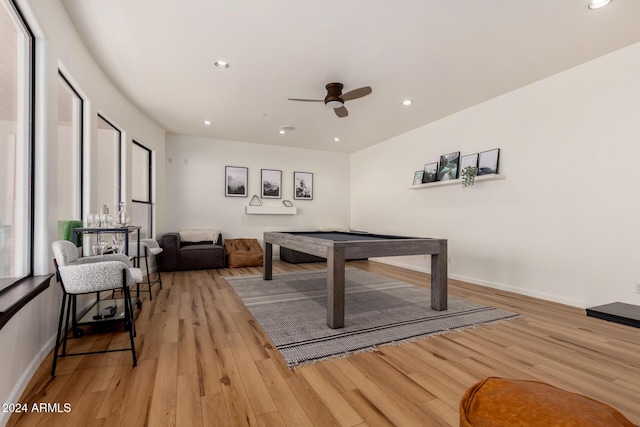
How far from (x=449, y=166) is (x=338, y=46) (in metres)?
2.95

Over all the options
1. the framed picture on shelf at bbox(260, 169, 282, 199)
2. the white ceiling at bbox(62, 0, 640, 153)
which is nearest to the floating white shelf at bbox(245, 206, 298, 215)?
the framed picture on shelf at bbox(260, 169, 282, 199)

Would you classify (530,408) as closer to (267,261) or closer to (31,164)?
(31,164)

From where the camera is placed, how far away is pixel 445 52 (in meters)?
3.12

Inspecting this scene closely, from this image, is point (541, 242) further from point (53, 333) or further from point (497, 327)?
point (53, 333)

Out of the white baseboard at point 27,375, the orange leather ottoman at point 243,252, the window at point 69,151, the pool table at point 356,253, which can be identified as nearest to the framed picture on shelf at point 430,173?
the pool table at point 356,253

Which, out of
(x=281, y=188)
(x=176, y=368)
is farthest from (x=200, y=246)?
(x=176, y=368)

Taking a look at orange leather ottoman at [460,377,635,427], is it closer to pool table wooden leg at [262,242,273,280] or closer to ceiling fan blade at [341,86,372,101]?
ceiling fan blade at [341,86,372,101]

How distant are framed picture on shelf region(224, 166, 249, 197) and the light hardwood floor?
161 inches

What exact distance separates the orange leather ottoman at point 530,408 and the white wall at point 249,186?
6310 mm

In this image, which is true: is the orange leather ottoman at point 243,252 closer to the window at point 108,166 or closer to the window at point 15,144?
the window at point 108,166

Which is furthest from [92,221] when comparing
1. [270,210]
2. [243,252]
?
[270,210]

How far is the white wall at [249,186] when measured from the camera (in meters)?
6.39

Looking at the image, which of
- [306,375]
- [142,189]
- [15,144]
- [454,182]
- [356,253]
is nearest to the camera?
[306,375]

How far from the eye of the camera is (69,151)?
312cm
